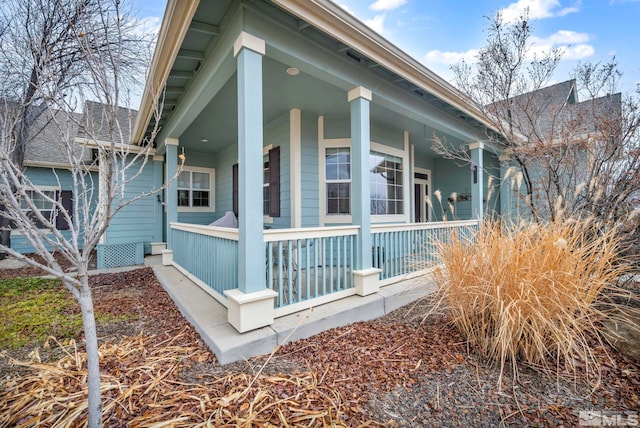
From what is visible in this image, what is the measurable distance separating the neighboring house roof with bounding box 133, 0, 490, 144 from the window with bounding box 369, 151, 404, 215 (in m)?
1.64

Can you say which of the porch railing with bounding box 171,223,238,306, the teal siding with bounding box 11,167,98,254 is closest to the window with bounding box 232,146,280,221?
the porch railing with bounding box 171,223,238,306

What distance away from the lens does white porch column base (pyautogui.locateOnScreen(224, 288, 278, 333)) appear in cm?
248

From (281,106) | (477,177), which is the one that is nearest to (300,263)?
(281,106)

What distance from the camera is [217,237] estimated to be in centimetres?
335

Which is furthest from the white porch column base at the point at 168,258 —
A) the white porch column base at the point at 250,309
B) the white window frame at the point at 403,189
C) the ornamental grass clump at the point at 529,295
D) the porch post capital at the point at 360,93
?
Result: the ornamental grass clump at the point at 529,295

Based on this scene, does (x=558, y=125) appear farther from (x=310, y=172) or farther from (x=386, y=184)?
(x=310, y=172)

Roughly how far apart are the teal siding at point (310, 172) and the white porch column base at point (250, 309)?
8.61 ft

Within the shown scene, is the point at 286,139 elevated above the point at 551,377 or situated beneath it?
elevated above

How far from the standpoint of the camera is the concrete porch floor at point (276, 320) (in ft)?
7.83

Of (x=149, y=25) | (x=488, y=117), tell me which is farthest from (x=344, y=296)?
(x=149, y=25)

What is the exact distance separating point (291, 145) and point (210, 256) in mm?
2485

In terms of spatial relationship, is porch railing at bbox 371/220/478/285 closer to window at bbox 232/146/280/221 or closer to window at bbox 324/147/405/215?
window at bbox 324/147/405/215

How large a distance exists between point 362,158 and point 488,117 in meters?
3.27

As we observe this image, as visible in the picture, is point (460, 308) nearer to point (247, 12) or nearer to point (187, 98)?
point (247, 12)
